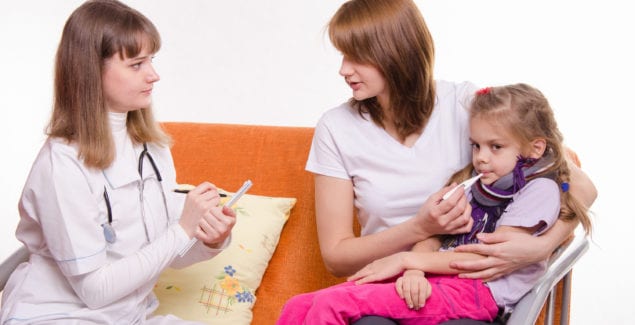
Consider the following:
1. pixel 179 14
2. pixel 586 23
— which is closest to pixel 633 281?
pixel 586 23

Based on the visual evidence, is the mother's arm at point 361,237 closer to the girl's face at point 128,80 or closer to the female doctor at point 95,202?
the female doctor at point 95,202

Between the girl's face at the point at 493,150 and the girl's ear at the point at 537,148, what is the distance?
0.03 m

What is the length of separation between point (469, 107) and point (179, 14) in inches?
67.6

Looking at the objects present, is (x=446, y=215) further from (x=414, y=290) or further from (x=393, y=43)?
(x=393, y=43)

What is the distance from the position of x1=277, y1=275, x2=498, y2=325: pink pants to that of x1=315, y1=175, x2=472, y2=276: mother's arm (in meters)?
0.14

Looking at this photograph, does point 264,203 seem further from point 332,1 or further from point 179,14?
point 179,14

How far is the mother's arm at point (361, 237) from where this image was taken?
1.66m

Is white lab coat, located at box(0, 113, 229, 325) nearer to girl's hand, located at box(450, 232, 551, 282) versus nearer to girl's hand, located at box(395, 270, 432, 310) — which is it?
girl's hand, located at box(395, 270, 432, 310)

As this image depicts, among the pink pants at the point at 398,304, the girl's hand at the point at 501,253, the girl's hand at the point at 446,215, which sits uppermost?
the girl's hand at the point at 446,215

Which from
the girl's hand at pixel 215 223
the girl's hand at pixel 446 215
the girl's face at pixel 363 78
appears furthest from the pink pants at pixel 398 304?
the girl's face at pixel 363 78

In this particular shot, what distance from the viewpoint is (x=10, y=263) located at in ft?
6.13

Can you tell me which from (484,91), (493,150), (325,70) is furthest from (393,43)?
(325,70)

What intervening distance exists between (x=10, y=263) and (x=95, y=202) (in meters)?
0.40

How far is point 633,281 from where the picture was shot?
9.50 feet
